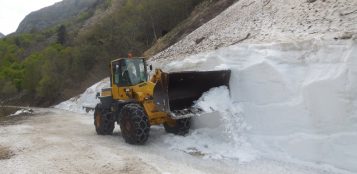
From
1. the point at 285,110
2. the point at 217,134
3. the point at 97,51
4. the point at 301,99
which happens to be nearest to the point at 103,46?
the point at 97,51

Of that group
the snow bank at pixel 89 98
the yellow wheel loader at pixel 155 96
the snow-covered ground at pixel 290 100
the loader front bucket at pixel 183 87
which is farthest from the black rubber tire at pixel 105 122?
the snow bank at pixel 89 98

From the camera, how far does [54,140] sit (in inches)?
515

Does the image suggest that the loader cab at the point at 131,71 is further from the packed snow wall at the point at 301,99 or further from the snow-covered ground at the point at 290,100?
the packed snow wall at the point at 301,99

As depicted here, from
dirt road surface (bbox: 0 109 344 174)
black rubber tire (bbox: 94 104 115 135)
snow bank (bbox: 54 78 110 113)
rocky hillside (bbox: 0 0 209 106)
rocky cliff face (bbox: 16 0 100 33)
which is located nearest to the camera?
dirt road surface (bbox: 0 109 344 174)

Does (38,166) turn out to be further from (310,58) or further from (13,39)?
(13,39)

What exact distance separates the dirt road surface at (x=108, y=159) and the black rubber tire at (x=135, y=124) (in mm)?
234

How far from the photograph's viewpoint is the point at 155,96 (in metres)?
10.8

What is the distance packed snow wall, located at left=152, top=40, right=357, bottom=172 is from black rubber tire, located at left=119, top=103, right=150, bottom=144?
5.48ft

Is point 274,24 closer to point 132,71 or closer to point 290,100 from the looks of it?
point 132,71

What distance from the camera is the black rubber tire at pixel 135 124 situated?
10.7m

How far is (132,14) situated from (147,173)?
33.0 meters

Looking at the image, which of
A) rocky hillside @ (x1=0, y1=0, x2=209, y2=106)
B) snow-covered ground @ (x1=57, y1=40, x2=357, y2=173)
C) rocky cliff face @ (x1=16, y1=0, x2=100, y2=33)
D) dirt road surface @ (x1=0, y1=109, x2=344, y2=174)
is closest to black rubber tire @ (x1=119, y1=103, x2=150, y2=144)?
dirt road surface @ (x1=0, y1=109, x2=344, y2=174)

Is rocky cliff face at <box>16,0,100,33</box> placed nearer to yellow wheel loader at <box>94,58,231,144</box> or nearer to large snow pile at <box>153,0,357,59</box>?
large snow pile at <box>153,0,357,59</box>

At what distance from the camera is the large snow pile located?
454 inches
